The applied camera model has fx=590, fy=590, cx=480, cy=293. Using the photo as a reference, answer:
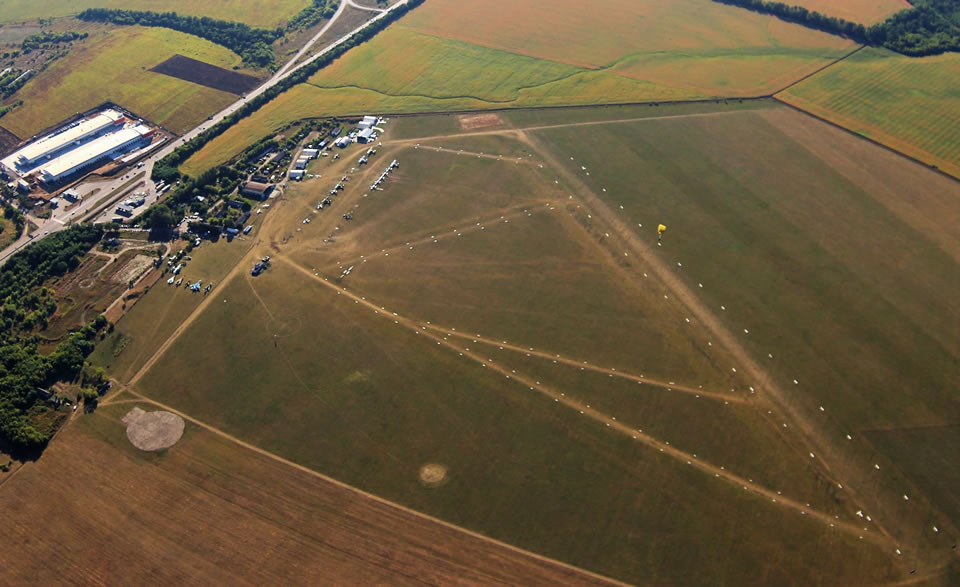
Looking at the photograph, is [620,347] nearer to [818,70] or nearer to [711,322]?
[711,322]

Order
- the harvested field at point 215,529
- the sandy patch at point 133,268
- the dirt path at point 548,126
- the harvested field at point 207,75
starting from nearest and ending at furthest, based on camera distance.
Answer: the harvested field at point 215,529 < the sandy patch at point 133,268 < the dirt path at point 548,126 < the harvested field at point 207,75

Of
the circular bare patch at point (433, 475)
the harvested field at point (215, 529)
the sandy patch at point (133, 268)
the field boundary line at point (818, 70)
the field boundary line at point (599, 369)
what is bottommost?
the harvested field at point (215, 529)

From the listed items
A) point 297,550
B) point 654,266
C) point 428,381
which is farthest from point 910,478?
point 297,550

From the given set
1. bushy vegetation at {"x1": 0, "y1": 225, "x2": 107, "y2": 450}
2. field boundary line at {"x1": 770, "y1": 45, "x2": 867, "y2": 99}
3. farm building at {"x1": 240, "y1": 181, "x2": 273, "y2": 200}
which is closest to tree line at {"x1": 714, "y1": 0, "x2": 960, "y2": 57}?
field boundary line at {"x1": 770, "y1": 45, "x2": 867, "y2": 99}

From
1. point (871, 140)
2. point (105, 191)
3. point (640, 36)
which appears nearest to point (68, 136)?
point (105, 191)

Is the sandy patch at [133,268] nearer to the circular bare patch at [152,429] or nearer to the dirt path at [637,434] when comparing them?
the circular bare patch at [152,429]

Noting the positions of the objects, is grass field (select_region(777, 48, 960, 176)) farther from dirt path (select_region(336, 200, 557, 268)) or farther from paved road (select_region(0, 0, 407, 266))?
paved road (select_region(0, 0, 407, 266))

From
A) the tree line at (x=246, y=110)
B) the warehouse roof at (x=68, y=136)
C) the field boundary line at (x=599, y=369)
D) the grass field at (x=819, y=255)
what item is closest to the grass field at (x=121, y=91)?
the warehouse roof at (x=68, y=136)
